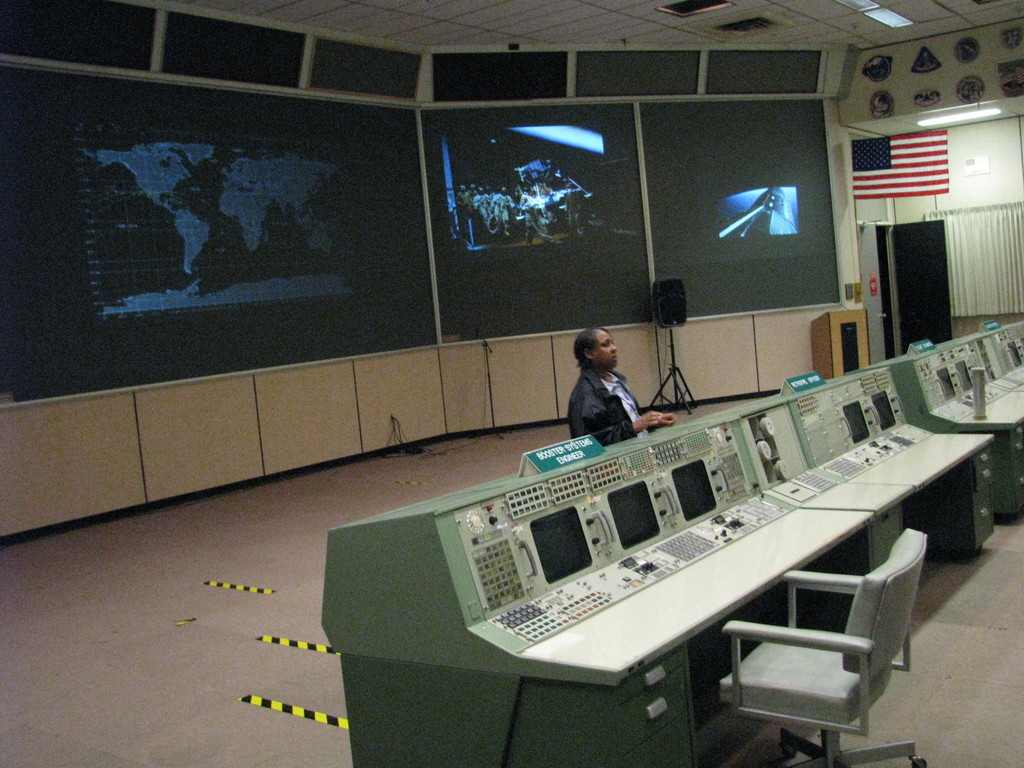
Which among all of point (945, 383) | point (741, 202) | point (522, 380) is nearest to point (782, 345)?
point (741, 202)

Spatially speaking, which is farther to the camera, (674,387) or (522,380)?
(674,387)

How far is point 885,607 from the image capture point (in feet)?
7.52

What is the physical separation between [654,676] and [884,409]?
2975 mm

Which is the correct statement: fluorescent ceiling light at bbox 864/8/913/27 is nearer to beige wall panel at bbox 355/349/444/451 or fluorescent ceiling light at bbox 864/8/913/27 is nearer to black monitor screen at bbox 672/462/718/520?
beige wall panel at bbox 355/349/444/451

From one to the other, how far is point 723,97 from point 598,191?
1854mm

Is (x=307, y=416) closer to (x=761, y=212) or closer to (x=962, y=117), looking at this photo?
(x=761, y=212)

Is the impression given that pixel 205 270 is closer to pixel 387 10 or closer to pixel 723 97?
pixel 387 10

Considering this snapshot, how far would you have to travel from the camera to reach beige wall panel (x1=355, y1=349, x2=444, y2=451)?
27.1ft

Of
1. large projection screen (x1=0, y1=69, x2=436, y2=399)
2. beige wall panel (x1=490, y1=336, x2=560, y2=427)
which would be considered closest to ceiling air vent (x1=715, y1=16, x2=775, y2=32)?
large projection screen (x1=0, y1=69, x2=436, y2=399)

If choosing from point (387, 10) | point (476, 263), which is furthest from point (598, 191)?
point (387, 10)

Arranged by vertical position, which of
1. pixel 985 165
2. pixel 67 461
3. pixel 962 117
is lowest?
pixel 67 461

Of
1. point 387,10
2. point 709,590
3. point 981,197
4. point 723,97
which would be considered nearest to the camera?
point 709,590

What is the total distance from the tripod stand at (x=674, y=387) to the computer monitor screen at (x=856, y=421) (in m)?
5.05

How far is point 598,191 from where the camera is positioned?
9.65 meters
